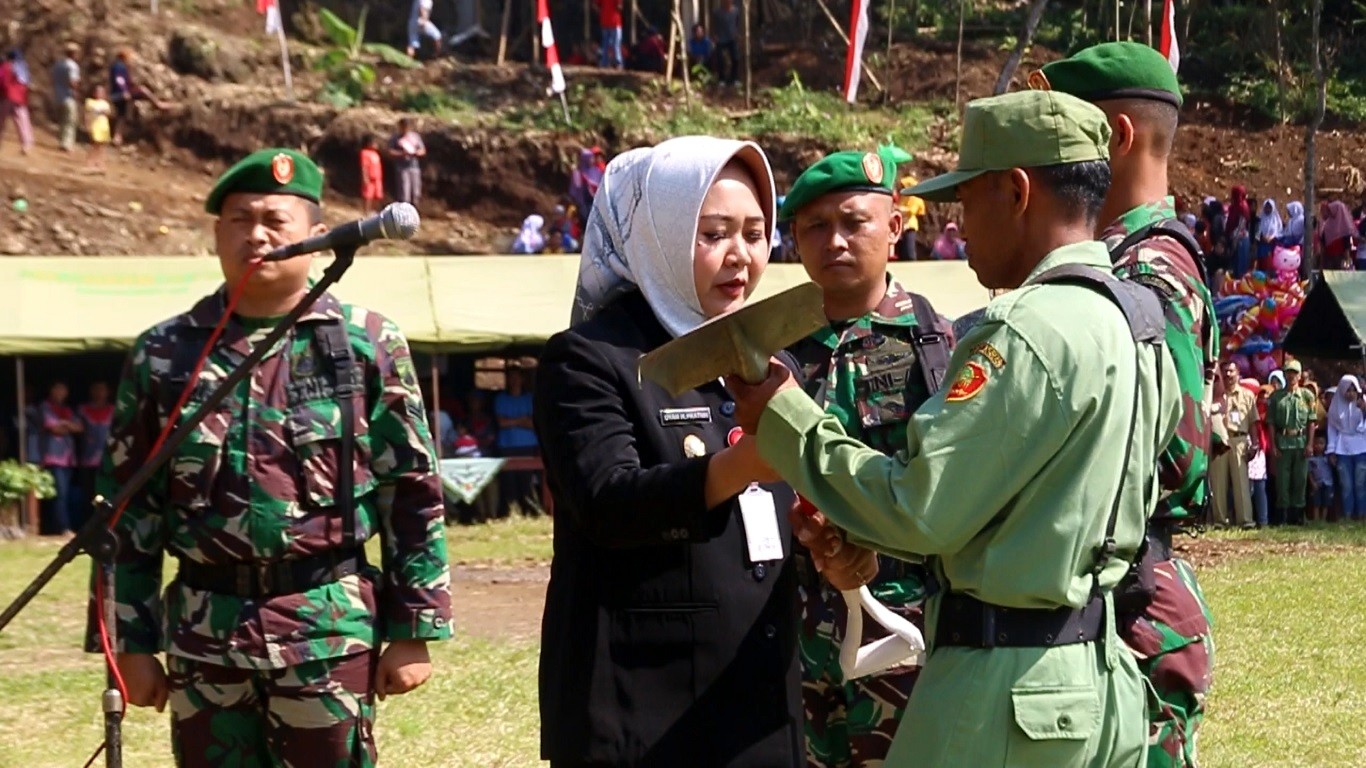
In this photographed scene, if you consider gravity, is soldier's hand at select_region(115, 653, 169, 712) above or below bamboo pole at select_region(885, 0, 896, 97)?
below

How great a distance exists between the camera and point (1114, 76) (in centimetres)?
391

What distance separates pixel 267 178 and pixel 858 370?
1599mm

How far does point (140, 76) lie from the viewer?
34344 millimetres

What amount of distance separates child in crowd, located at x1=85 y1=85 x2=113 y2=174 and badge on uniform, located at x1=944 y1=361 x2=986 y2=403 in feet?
102

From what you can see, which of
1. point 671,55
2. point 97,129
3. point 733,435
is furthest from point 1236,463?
point 97,129

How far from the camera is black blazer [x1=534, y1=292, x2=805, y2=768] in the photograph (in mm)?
3242

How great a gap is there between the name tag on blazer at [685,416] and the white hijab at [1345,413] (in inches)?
713

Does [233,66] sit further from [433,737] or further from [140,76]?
[433,737]

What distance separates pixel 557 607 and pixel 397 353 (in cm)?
147

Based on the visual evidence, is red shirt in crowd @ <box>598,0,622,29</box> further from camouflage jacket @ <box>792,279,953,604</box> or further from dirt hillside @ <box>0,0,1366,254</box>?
camouflage jacket @ <box>792,279,953,604</box>

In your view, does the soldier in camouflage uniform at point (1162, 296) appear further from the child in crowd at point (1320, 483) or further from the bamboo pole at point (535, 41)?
the bamboo pole at point (535, 41)

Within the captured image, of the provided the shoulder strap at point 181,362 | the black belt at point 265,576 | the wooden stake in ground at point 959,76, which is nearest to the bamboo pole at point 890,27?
the wooden stake in ground at point 959,76

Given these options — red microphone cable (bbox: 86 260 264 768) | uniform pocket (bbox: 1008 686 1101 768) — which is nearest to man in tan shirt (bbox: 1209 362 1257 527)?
red microphone cable (bbox: 86 260 264 768)

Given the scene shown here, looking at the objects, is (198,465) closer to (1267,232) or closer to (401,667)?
(401,667)
